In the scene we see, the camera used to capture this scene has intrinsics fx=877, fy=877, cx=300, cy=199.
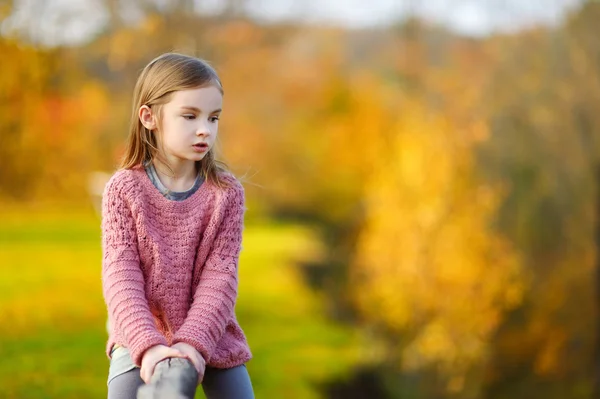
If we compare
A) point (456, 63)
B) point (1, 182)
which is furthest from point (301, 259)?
point (1, 182)

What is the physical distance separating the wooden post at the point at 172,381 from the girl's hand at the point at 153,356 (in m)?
0.02

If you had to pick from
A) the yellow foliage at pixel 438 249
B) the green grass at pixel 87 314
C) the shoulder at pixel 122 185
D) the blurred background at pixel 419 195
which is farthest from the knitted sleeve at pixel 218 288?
the yellow foliage at pixel 438 249

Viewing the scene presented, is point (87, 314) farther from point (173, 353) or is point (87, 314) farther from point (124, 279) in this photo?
point (173, 353)

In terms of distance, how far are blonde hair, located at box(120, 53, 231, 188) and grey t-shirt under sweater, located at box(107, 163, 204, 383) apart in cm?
3

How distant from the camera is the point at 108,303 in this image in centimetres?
213

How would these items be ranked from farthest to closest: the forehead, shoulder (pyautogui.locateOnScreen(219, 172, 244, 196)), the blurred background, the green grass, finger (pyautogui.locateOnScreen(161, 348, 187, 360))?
1. the blurred background
2. the green grass
3. shoulder (pyautogui.locateOnScreen(219, 172, 244, 196))
4. the forehead
5. finger (pyautogui.locateOnScreen(161, 348, 187, 360))

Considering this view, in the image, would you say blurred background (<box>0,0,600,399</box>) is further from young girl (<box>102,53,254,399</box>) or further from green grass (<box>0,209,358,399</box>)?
young girl (<box>102,53,254,399</box>)

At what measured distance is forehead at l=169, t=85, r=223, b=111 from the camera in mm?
2178

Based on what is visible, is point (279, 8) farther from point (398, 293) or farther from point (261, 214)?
point (398, 293)

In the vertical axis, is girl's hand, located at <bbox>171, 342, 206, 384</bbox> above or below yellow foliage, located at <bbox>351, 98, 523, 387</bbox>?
below

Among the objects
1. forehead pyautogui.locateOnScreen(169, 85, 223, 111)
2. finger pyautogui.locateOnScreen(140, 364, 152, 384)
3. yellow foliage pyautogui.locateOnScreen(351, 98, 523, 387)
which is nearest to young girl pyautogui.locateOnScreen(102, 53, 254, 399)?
forehead pyautogui.locateOnScreen(169, 85, 223, 111)

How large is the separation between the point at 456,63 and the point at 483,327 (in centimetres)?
254

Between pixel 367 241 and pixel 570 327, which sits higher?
pixel 367 241

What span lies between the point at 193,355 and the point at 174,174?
509 millimetres
